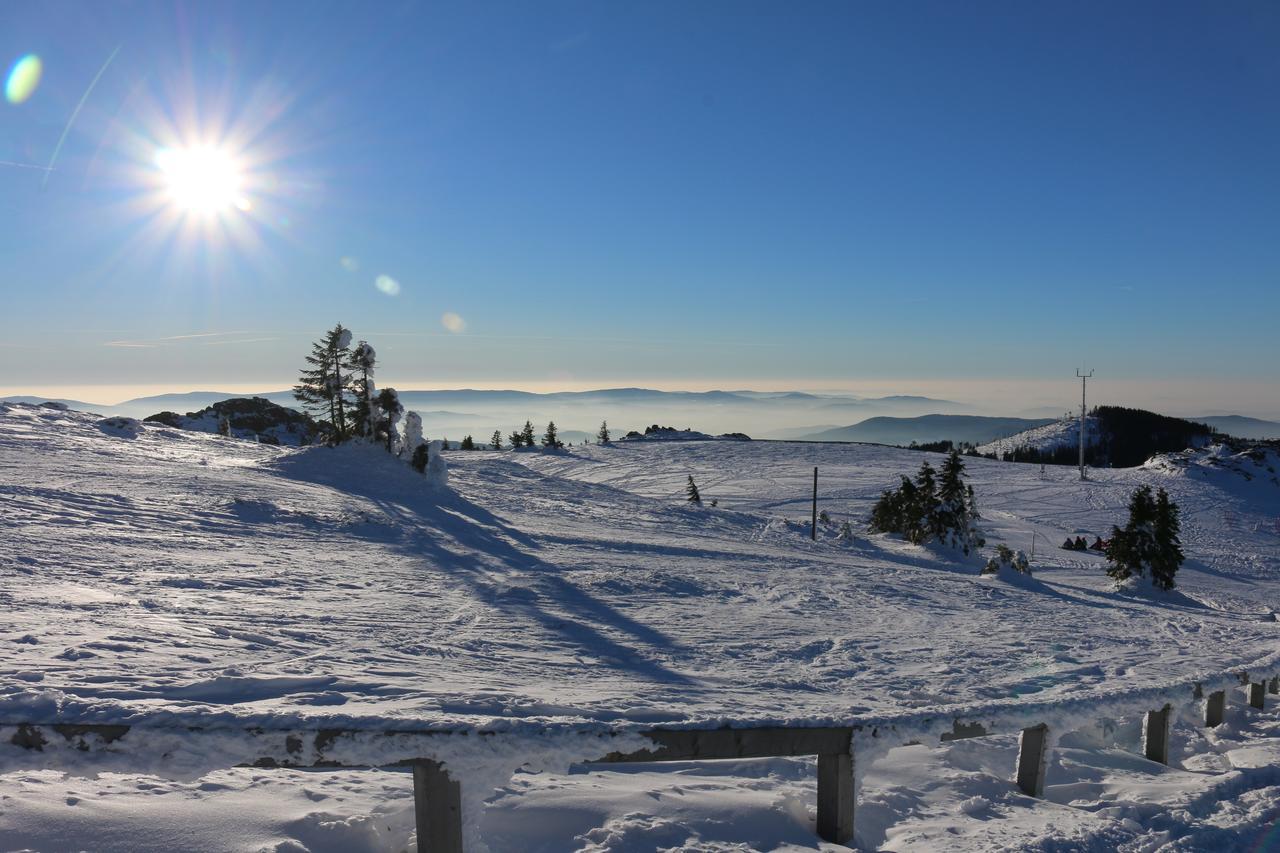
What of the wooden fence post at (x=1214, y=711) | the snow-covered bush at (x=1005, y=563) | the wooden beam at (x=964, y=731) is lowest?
the snow-covered bush at (x=1005, y=563)

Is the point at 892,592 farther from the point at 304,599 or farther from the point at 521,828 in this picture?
the point at 521,828

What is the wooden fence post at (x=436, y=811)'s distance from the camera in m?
3.82

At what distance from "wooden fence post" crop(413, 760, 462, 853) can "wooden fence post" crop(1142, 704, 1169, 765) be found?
707 centimetres

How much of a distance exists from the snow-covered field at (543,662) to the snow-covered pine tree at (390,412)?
37.0 feet

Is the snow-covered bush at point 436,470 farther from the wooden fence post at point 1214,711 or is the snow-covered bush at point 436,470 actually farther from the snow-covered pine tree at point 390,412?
the wooden fence post at point 1214,711

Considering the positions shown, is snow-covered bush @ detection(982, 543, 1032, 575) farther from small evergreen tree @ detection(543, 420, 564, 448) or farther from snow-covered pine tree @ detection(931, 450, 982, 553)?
small evergreen tree @ detection(543, 420, 564, 448)

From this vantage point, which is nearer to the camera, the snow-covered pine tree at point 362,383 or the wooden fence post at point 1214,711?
the wooden fence post at point 1214,711

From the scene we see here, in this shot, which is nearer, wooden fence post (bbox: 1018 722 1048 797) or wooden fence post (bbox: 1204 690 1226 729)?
wooden fence post (bbox: 1018 722 1048 797)

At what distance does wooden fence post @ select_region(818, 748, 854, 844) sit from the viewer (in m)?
4.87

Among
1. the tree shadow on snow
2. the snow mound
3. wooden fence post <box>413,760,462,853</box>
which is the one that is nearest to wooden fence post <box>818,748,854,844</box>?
wooden fence post <box>413,760,462,853</box>

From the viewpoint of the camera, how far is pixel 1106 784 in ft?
21.2

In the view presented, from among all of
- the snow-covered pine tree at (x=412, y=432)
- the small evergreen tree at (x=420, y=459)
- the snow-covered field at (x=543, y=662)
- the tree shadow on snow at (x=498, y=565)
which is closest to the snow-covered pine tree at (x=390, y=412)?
the snow-covered pine tree at (x=412, y=432)

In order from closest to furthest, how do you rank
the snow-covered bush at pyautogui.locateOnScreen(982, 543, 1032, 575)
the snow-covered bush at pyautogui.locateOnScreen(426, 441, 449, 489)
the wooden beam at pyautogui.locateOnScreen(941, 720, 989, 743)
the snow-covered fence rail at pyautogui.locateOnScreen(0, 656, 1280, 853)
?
the snow-covered fence rail at pyautogui.locateOnScreen(0, 656, 1280, 853) < the wooden beam at pyautogui.locateOnScreen(941, 720, 989, 743) < the snow-covered bush at pyautogui.locateOnScreen(982, 543, 1032, 575) < the snow-covered bush at pyautogui.locateOnScreen(426, 441, 449, 489)

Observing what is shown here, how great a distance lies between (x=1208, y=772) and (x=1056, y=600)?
12343 millimetres
